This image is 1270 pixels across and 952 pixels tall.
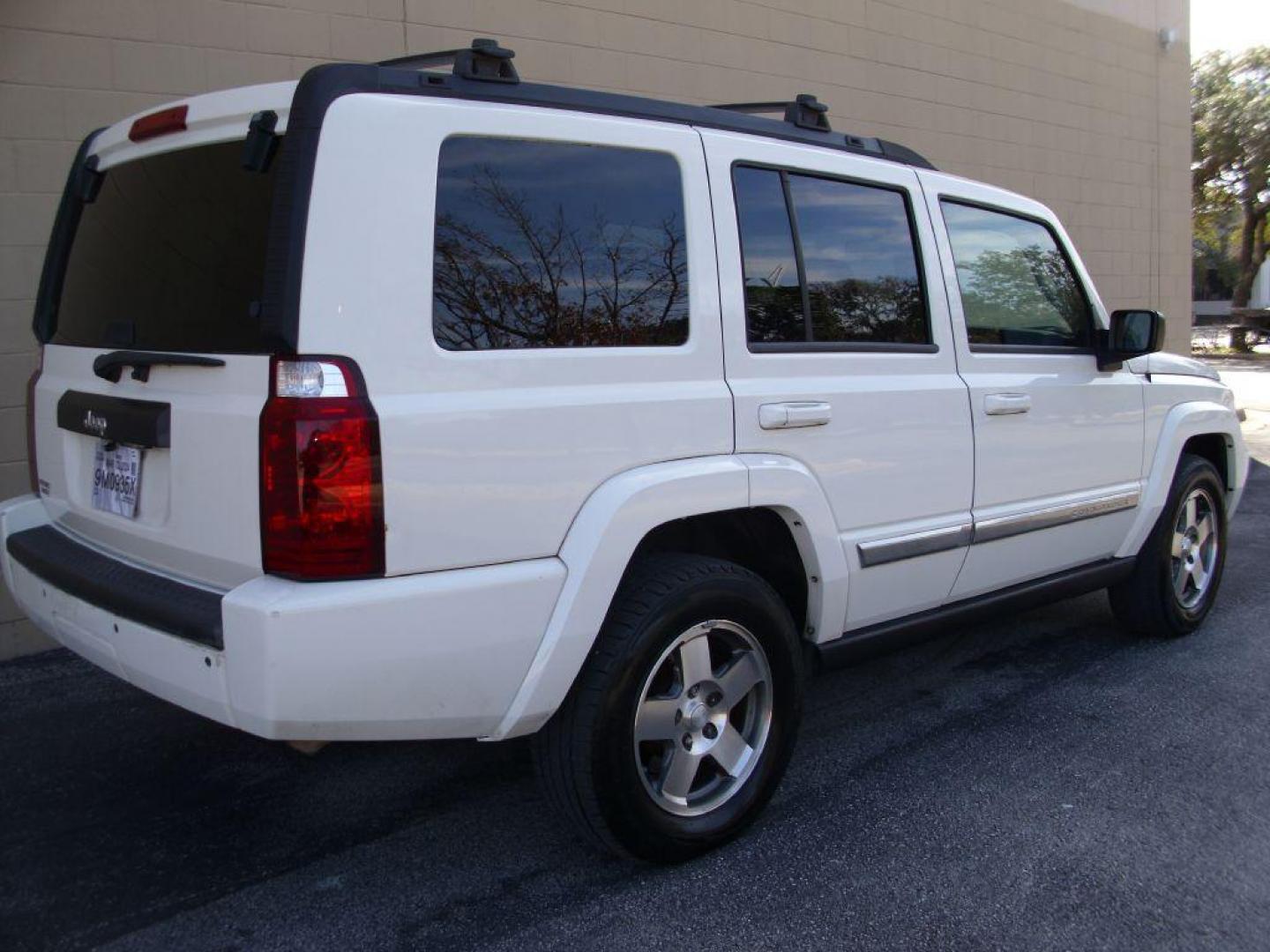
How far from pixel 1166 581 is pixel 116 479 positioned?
4.20 metres

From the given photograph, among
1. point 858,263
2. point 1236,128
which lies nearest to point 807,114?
point 858,263

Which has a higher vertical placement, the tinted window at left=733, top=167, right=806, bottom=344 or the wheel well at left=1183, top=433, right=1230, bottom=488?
the tinted window at left=733, top=167, right=806, bottom=344

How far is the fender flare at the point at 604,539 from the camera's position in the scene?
2.67 meters

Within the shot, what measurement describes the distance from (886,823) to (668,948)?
0.93m

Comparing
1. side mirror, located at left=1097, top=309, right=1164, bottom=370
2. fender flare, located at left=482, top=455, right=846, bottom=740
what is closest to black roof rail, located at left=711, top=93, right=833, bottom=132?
fender flare, located at left=482, top=455, right=846, bottom=740

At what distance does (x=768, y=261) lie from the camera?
3.27 meters

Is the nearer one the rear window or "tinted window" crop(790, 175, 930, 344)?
the rear window

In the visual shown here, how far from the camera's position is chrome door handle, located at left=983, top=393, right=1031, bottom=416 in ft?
12.5

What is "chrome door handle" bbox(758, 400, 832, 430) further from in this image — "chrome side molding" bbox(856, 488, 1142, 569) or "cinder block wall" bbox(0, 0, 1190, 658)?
"cinder block wall" bbox(0, 0, 1190, 658)

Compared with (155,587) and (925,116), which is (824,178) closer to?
(155,587)

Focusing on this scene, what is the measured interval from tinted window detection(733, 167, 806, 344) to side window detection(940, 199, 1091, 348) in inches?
33.6

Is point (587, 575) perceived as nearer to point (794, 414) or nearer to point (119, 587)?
point (794, 414)

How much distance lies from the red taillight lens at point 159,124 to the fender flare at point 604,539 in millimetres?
1420

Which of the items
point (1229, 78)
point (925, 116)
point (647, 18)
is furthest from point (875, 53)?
point (1229, 78)
